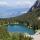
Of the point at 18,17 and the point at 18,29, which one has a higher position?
the point at 18,17

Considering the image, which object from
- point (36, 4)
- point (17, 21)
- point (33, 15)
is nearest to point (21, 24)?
point (17, 21)

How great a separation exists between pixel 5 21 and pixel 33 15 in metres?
0.61

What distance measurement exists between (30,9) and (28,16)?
0.16m

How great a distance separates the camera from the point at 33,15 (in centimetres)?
251

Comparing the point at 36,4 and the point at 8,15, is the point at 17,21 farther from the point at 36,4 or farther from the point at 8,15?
the point at 36,4

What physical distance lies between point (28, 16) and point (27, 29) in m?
0.27

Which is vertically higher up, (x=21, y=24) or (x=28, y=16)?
(x=28, y=16)

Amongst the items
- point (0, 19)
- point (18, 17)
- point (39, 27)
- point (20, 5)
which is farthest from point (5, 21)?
point (39, 27)

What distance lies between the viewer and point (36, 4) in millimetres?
2512

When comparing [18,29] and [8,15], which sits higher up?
[8,15]

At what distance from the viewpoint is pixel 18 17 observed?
2.47 metres

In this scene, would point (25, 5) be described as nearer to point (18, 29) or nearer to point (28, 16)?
point (28, 16)

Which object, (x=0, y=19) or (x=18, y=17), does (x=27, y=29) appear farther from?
(x=0, y=19)

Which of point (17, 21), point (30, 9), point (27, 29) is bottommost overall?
point (27, 29)
